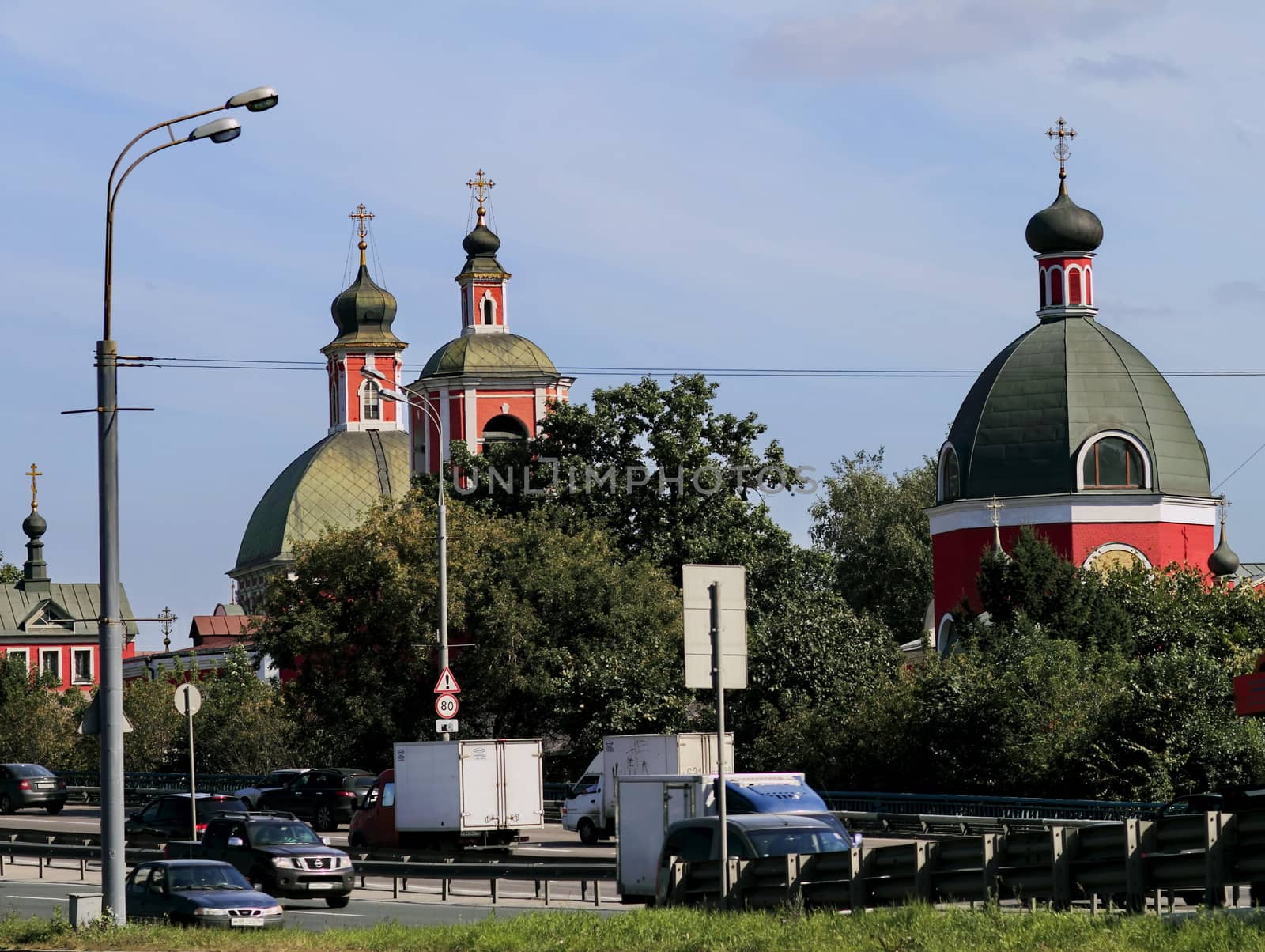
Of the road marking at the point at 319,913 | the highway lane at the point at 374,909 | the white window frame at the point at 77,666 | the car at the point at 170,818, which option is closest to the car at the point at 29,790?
the car at the point at 170,818

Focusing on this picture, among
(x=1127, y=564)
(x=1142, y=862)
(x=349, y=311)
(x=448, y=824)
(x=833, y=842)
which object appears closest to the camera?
(x=1142, y=862)

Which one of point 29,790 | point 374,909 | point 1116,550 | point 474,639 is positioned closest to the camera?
point 374,909

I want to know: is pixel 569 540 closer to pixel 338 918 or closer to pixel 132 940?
pixel 338 918

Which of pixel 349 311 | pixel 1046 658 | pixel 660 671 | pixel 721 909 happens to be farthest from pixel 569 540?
pixel 349 311

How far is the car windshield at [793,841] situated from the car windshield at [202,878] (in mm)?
5640

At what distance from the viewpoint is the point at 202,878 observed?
2256 centimetres

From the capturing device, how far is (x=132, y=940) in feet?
61.4

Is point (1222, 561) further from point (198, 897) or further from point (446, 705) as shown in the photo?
point (198, 897)

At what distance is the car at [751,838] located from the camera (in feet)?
71.8

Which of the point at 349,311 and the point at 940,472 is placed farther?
the point at 349,311

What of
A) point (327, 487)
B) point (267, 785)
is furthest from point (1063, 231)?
point (327, 487)

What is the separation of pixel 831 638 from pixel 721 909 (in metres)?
25.5

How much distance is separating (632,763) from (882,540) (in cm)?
5166

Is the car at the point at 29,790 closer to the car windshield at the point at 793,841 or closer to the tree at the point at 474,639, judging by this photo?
the tree at the point at 474,639
